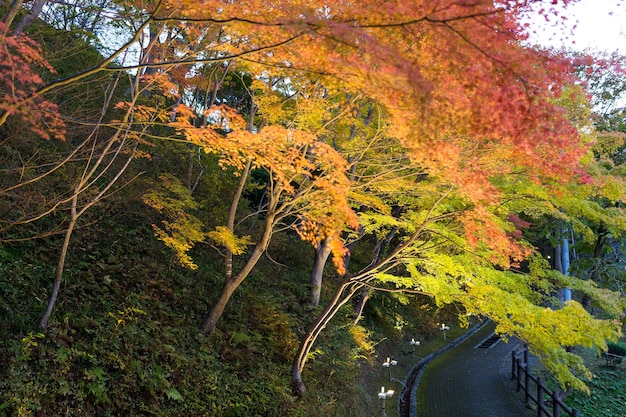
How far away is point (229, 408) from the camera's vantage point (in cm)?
745

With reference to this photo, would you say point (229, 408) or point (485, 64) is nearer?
point (485, 64)

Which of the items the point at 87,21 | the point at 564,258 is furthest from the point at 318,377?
the point at 87,21

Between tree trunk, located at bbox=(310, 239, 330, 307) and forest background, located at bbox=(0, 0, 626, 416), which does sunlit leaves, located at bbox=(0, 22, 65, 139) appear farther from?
tree trunk, located at bbox=(310, 239, 330, 307)

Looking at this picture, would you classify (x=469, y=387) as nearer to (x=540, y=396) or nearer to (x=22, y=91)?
(x=540, y=396)

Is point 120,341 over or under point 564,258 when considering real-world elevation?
under

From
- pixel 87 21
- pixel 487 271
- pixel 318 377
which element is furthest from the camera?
pixel 87 21

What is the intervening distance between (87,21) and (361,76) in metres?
15.5

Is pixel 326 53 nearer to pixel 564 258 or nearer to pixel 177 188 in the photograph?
pixel 177 188

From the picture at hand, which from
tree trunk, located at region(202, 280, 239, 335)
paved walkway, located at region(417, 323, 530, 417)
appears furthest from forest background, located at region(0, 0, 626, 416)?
paved walkway, located at region(417, 323, 530, 417)

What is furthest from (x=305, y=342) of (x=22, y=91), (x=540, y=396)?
(x=540, y=396)

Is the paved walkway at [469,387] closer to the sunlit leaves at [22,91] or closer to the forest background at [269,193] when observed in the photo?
the forest background at [269,193]

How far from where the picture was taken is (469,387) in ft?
49.6

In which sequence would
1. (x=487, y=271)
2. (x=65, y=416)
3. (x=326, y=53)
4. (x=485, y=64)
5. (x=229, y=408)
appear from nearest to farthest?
(x=485, y=64)
(x=326, y=53)
(x=65, y=416)
(x=229, y=408)
(x=487, y=271)

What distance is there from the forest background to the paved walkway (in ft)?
8.49
